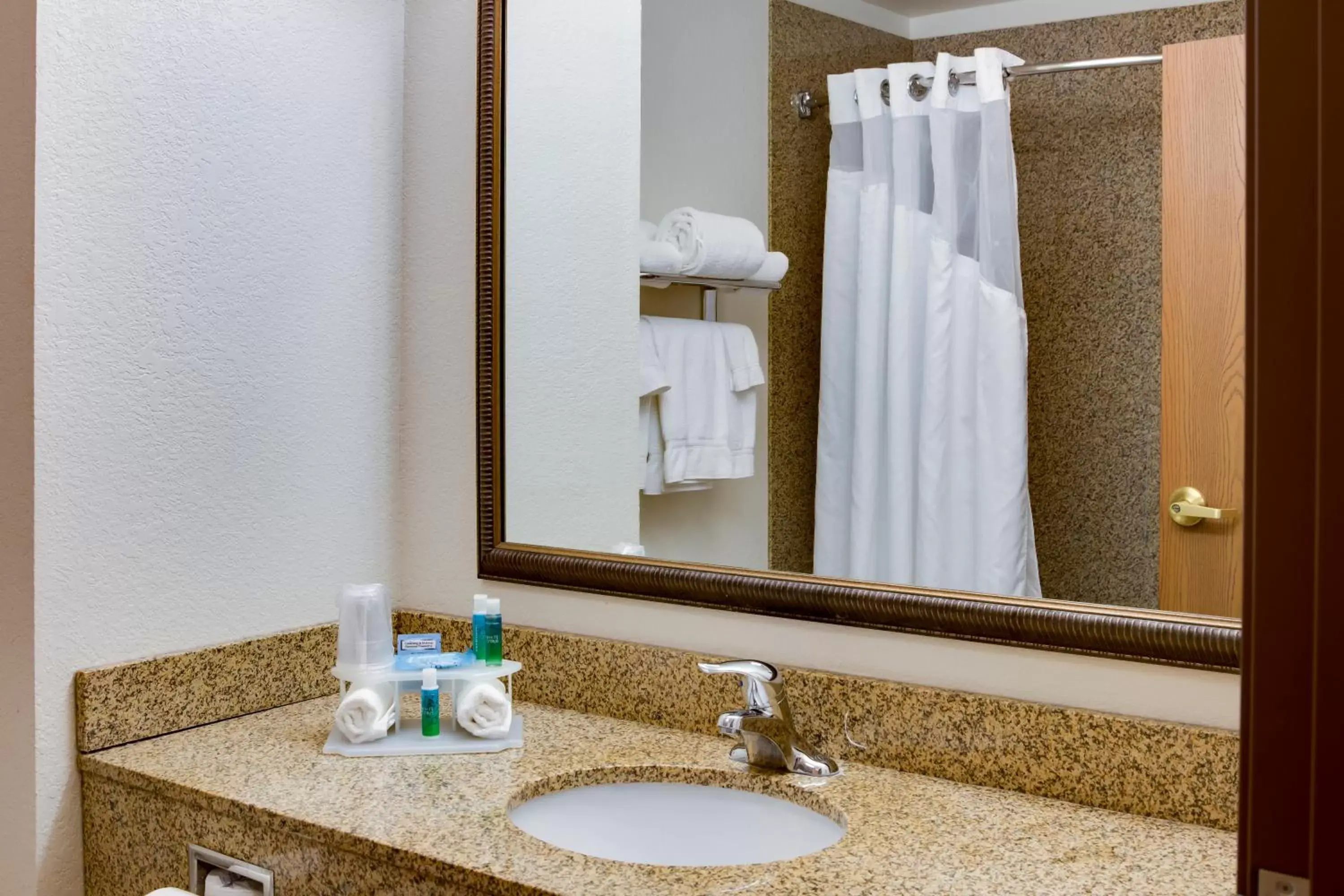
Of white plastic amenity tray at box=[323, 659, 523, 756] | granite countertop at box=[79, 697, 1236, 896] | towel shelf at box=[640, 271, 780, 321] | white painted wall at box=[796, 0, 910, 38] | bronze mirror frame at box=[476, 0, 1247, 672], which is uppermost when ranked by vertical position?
white painted wall at box=[796, 0, 910, 38]

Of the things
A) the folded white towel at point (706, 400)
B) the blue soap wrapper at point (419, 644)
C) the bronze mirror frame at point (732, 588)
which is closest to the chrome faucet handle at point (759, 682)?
the bronze mirror frame at point (732, 588)

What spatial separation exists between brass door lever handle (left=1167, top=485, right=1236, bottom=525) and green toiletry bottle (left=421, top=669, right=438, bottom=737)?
2.86ft

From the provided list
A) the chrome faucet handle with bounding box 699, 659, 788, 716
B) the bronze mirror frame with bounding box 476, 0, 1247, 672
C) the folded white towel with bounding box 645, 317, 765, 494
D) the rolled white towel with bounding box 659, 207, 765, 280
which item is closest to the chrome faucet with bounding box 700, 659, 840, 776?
the chrome faucet handle with bounding box 699, 659, 788, 716

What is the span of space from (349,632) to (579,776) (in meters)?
0.36

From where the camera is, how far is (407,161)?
5.73 ft

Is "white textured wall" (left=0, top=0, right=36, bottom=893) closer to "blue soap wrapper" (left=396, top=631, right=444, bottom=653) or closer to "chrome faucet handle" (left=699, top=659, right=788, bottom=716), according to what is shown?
"blue soap wrapper" (left=396, top=631, right=444, bottom=653)

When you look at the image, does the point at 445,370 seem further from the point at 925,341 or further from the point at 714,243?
the point at 925,341

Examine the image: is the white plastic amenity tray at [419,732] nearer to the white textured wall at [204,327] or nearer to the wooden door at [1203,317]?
the white textured wall at [204,327]

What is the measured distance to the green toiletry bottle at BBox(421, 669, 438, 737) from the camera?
1414 mm

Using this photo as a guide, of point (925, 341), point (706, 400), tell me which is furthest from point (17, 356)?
point (925, 341)

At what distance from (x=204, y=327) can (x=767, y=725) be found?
2.85 feet

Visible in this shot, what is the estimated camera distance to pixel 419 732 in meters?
1.46

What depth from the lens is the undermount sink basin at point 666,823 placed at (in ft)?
4.15

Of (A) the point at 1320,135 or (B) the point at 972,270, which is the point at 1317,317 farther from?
(B) the point at 972,270
